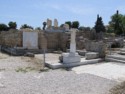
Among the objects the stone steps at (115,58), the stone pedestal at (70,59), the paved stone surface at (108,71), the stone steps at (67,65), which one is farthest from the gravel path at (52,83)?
the stone steps at (115,58)

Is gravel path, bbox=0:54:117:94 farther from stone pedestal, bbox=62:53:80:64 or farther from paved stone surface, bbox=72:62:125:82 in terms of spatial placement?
stone pedestal, bbox=62:53:80:64

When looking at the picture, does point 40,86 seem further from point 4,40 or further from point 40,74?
point 4,40

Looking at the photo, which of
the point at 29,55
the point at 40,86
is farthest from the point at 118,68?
the point at 29,55

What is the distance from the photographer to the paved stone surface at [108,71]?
362 inches

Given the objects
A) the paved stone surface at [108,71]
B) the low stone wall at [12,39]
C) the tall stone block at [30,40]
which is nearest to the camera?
the paved stone surface at [108,71]

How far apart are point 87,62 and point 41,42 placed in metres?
8.88

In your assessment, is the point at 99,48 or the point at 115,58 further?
the point at 99,48

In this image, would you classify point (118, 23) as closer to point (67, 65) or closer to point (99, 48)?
point (99, 48)

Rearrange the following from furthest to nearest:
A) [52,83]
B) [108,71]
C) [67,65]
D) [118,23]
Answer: [118,23]
[67,65]
[108,71]
[52,83]

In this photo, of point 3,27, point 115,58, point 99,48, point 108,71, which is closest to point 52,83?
point 108,71

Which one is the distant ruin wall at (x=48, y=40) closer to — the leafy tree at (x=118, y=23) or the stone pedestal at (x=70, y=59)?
the stone pedestal at (x=70, y=59)

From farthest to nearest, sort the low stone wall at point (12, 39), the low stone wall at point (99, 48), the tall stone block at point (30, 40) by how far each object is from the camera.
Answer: the low stone wall at point (12, 39) < the tall stone block at point (30, 40) < the low stone wall at point (99, 48)

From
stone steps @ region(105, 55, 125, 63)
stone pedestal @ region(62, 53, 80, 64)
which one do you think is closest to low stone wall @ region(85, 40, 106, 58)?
stone steps @ region(105, 55, 125, 63)

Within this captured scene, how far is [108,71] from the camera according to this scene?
33.3ft
